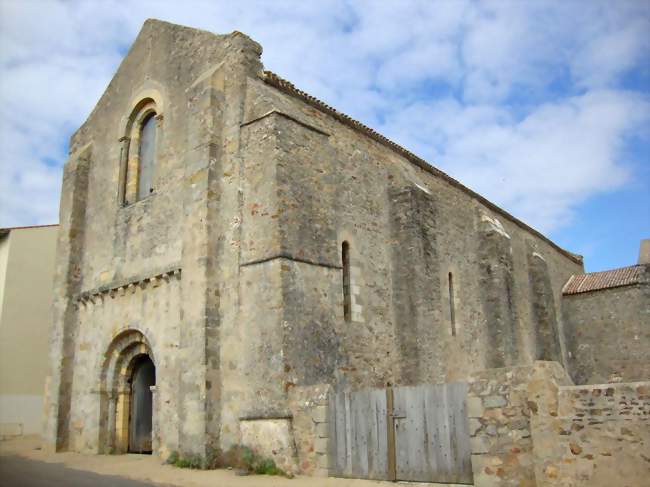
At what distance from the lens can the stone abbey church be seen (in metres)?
9.75

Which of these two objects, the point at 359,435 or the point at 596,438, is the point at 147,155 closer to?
the point at 359,435

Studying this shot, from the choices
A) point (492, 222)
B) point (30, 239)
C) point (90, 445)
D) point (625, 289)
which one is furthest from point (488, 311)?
point (30, 239)

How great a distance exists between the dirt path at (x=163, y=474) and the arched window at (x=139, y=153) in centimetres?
621

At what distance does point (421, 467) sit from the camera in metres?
8.68

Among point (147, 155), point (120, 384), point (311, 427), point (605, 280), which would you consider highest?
point (147, 155)

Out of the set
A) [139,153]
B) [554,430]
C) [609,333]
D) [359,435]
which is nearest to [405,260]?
[359,435]

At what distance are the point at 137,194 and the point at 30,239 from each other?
26.1 ft

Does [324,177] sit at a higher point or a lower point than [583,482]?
higher

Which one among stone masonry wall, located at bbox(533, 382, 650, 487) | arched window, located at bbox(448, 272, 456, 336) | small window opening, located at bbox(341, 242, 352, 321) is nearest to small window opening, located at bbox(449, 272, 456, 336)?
arched window, located at bbox(448, 272, 456, 336)

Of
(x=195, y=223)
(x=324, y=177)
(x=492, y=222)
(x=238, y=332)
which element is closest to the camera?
(x=238, y=332)

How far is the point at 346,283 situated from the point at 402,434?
5049 millimetres

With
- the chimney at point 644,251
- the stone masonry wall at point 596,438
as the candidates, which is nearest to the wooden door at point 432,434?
the stone masonry wall at point 596,438

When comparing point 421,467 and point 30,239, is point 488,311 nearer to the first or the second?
point 421,467

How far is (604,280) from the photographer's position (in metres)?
26.1
